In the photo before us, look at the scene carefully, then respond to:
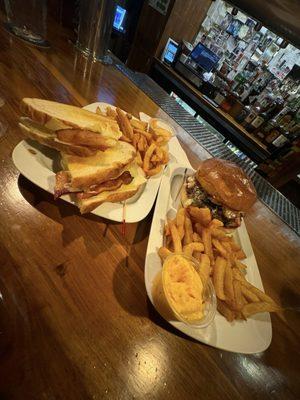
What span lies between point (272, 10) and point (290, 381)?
5.84 feet

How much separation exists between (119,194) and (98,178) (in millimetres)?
124

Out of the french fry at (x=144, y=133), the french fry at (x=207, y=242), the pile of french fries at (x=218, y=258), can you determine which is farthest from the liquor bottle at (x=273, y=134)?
the french fry at (x=207, y=242)

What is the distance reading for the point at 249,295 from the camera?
1.03 metres

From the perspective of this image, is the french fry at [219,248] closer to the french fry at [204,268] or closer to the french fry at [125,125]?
the french fry at [204,268]

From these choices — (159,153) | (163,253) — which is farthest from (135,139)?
(163,253)

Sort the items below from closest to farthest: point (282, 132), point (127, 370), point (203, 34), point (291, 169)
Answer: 1. point (127, 370)
2. point (291, 169)
3. point (282, 132)
4. point (203, 34)

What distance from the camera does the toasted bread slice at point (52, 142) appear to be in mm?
1062

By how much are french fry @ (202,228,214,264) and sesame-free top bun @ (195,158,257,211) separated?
38 cm

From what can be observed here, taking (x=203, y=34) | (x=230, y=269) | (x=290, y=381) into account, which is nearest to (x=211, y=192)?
(x=230, y=269)

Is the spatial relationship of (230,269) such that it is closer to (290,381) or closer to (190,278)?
(190,278)

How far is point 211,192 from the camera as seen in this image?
4.93 ft

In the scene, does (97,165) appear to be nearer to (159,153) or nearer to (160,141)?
(159,153)

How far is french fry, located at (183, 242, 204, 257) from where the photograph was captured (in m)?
1.06

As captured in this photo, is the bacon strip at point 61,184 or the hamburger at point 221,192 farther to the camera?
the hamburger at point 221,192
